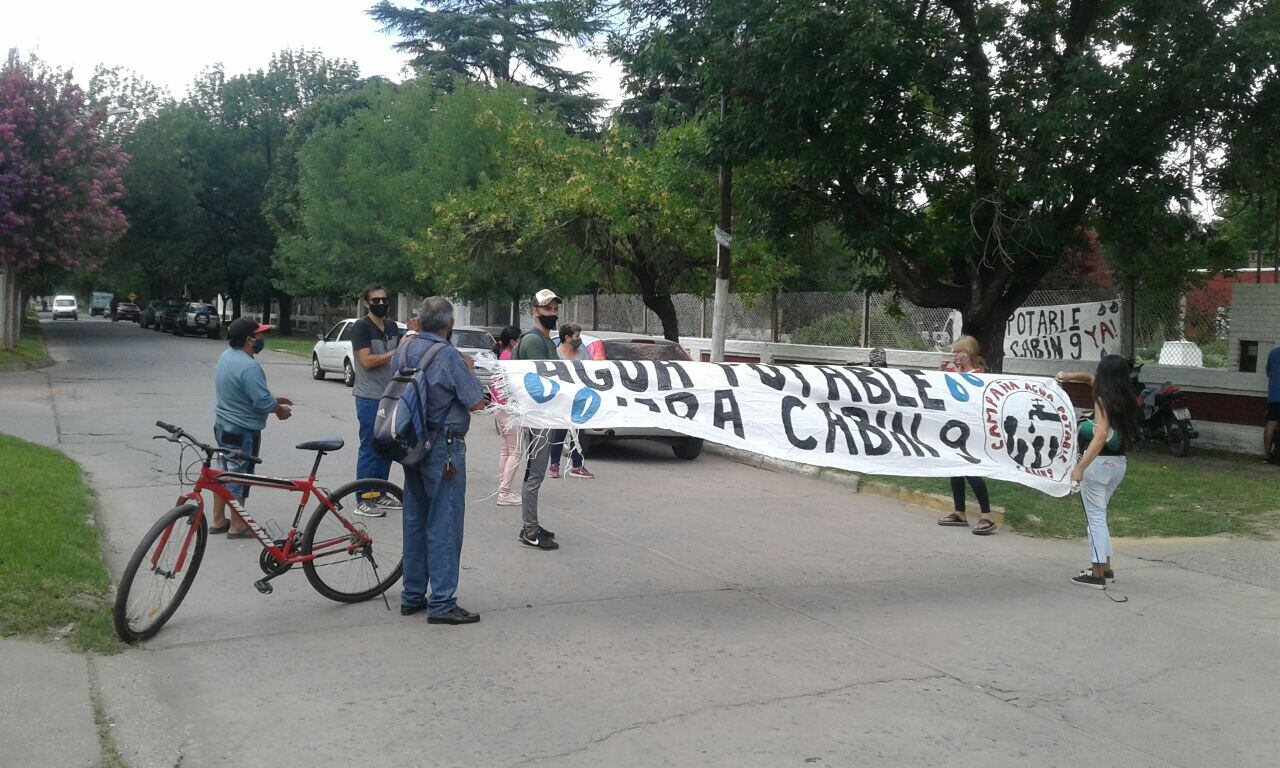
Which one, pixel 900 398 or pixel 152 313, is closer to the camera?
pixel 900 398

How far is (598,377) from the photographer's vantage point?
753 centimetres

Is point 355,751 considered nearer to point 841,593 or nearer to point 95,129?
point 841,593

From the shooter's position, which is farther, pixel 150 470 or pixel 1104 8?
pixel 1104 8

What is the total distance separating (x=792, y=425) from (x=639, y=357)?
7235 mm

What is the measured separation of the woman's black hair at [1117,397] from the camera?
7.68 metres

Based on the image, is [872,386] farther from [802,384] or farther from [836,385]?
[802,384]

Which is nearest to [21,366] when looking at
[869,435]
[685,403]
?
[685,403]

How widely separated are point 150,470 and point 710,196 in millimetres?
11777

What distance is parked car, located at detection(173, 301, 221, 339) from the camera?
52094 millimetres

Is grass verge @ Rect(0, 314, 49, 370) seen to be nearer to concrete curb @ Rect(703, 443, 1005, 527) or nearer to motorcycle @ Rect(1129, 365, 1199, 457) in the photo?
concrete curb @ Rect(703, 443, 1005, 527)

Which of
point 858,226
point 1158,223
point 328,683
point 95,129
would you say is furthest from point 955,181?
point 95,129

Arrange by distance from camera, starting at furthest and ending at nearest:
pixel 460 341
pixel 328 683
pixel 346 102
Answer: pixel 346 102
pixel 460 341
pixel 328 683

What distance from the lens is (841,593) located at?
7438mm

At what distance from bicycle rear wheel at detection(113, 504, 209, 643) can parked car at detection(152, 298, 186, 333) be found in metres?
53.2
